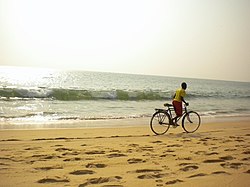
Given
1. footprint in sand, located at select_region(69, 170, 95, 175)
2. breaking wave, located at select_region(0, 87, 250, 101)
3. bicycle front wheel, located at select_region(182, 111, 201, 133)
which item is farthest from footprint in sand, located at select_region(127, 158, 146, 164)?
breaking wave, located at select_region(0, 87, 250, 101)

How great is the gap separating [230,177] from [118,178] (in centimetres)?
181

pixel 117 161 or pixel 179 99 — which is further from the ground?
pixel 179 99

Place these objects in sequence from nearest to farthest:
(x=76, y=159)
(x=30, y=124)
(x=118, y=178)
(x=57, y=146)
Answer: (x=118, y=178)
(x=76, y=159)
(x=57, y=146)
(x=30, y=124)

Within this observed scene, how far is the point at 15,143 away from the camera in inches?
293

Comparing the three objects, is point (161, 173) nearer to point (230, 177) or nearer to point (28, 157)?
point (230, 177)

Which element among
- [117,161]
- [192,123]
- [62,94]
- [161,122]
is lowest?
[117,161]

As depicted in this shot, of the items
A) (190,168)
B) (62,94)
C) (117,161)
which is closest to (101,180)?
(117,161)

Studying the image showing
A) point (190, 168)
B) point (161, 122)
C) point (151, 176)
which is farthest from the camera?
point (161, 122)

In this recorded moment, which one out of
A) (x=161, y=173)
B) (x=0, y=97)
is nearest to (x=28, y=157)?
(x=161, y=173)

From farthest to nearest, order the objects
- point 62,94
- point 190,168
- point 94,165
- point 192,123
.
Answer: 1. point 62,94
2. point 192,123
3. point 94,165
4. point 190,168

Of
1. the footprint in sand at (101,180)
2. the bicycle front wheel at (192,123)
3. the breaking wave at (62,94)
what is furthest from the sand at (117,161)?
the breaking wave at (62,94)

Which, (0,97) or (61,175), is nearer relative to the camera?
(61,175)

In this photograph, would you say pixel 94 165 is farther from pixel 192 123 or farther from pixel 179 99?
pixel 192 123

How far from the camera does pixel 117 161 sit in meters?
5.65
